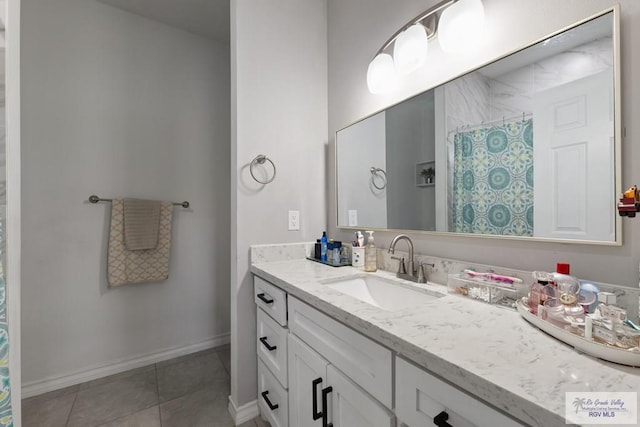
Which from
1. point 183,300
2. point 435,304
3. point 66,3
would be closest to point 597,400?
point 435,304

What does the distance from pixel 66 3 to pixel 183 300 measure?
2.21 metres

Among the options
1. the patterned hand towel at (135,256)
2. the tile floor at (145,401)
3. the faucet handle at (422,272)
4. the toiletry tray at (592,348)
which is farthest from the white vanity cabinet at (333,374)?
the patterned hand towel at (135,256)

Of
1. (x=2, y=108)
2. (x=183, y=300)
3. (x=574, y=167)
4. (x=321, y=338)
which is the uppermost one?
(x=2, y=108)

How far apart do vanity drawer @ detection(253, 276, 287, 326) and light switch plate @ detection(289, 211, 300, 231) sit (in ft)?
1.22

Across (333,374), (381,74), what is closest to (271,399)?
(333,374)

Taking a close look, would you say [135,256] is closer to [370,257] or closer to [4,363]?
[4,363]

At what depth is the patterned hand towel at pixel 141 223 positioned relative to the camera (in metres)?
1.92

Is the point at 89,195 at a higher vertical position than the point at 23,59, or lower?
lower

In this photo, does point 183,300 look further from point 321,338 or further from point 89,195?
point 321,338

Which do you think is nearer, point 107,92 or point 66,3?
point 66,3

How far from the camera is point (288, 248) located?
1.62 m

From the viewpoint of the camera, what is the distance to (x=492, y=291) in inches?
33.5

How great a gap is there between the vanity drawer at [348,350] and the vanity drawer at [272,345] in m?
0.18

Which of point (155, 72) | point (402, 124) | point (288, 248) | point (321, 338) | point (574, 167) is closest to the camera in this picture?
point (574, 167)
